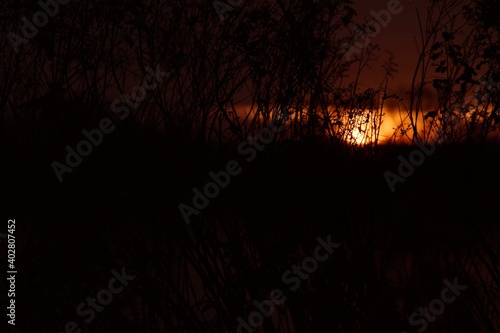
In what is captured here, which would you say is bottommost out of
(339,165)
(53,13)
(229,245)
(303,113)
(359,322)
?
(359,322)

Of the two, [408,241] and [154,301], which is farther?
[408,241]

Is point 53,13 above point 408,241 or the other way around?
above

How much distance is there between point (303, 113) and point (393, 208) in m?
1.15

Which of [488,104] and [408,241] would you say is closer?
[488,104]

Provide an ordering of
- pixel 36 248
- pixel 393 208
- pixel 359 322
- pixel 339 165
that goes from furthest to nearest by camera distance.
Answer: pixel 393 208 < pixel 339 165 < pixel 359 322 < pixel 36 248

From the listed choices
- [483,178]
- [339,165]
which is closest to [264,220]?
[339,165]

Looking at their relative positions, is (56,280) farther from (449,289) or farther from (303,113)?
(449,289)

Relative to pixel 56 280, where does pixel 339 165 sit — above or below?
above

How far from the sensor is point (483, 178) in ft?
18.9

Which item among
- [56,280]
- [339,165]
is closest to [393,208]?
[339,165]

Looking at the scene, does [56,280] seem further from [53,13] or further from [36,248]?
[53,13]

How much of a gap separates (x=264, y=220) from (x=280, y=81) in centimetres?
108

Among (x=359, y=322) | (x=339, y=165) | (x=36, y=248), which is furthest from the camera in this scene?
(x=339, y=165)

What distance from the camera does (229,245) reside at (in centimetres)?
553
